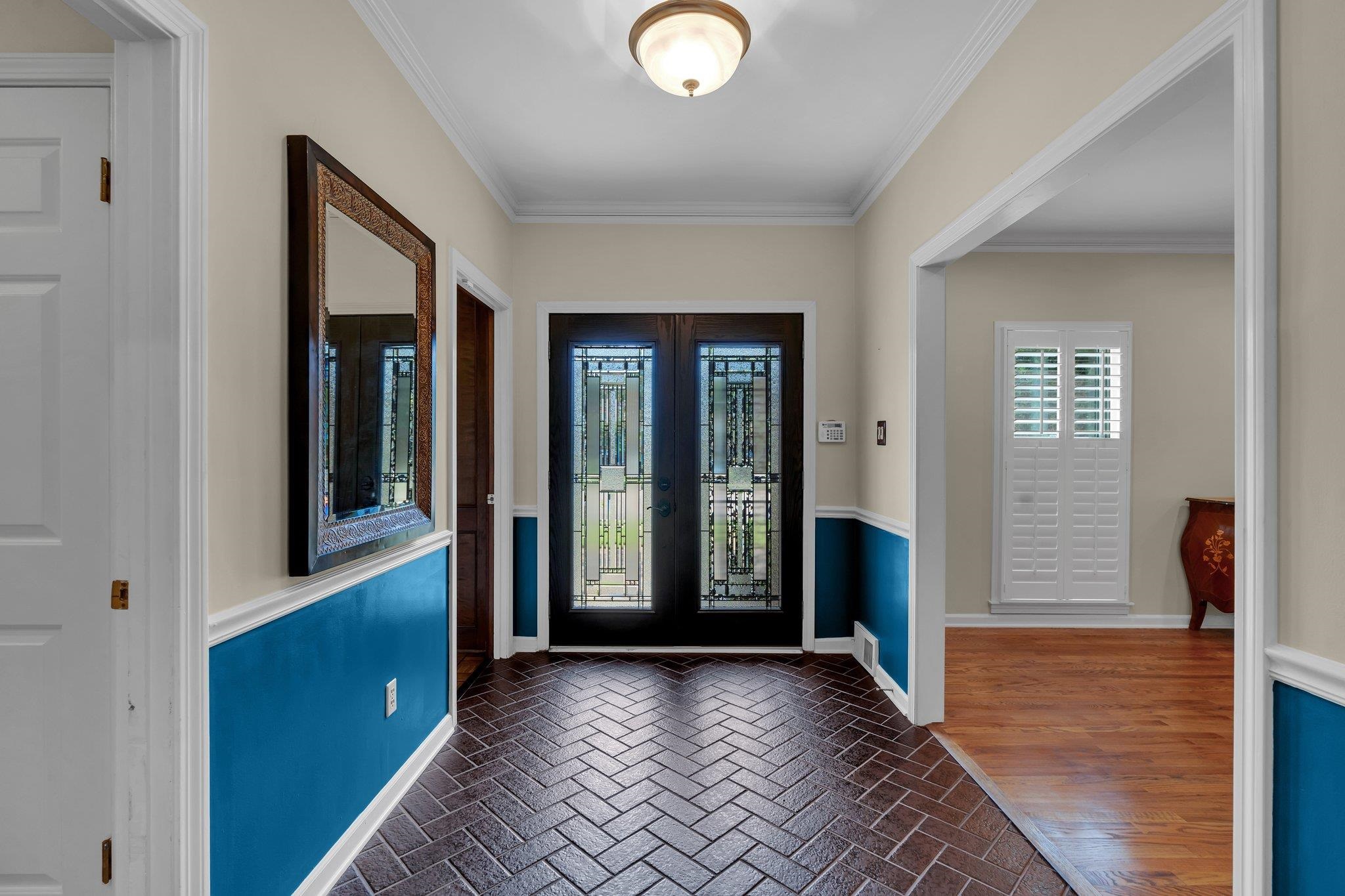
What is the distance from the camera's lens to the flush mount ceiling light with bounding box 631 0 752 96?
7.22 feet

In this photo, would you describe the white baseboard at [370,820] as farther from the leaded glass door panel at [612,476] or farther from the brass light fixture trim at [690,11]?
the brass light fixture trim at [690,11]

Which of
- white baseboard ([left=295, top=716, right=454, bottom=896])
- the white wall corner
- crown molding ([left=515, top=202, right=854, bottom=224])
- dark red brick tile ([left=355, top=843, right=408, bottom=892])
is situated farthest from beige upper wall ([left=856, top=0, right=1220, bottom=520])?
dark red brick tile ([left=355, top=843, right=408, bottom=892])

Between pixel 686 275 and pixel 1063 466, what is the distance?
2.96 metres

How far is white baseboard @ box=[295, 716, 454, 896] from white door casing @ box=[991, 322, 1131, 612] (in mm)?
3845

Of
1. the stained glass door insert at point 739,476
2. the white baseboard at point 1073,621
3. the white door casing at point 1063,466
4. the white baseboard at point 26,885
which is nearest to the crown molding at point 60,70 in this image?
the white baseboard at point 26,885

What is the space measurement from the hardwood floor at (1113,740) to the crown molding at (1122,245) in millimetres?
2663

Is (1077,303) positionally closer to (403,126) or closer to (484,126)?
(484,126)

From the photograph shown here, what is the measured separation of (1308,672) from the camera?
127cm

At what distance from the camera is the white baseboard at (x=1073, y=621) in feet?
16.1

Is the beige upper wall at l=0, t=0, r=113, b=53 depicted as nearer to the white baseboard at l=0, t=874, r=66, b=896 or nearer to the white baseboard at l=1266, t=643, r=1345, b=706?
the white baseboard at l=0, t=874, r=66, b=896

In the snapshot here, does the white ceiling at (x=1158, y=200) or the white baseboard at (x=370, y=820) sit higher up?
the white ceiling at (x=1158, y=200)

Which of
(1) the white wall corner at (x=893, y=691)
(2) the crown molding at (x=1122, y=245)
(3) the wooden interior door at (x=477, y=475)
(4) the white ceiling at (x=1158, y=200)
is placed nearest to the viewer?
(4) the white ceiling at (x=1158, y=200)

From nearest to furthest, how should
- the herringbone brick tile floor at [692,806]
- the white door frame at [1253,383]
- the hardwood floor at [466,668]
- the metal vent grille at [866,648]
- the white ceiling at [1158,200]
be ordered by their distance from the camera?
the white door frame at [1253,383]
the herringbone brick tile floor at [692,806]
the white ceiling at [1158,200]
the hardwood floor at [466,668]
the metal vent grille at [866,648]

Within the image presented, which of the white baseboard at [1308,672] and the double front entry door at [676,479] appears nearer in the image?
the white baseboard at [1308,672]
